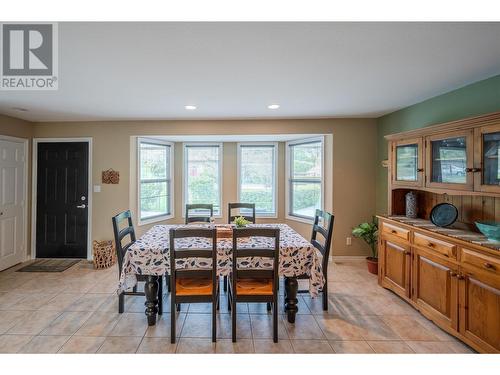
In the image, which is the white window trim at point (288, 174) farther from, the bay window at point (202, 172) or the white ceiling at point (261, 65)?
the bay window at point (202, 172)

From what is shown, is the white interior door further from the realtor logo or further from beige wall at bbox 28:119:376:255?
the realtor logo

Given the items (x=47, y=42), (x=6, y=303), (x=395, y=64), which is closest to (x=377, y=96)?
(x=395, y=64)

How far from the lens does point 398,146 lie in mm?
3289

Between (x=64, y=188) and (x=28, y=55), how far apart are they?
3.06 m

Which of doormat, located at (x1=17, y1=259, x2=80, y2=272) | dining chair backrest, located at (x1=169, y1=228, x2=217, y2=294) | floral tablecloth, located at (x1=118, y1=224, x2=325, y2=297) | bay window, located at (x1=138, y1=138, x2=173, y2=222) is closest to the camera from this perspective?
dining chair backrest, located at (x1=169, y1=228, x2=217, y2=294)

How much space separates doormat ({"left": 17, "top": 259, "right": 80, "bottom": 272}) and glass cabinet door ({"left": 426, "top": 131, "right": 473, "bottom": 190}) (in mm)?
5061

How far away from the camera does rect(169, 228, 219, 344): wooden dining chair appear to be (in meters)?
2.21

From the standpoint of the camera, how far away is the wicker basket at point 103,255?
414 cm

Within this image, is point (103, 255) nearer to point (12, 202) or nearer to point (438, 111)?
point (12, 202)

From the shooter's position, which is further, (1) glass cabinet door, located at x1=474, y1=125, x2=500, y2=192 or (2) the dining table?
(2) the dining table

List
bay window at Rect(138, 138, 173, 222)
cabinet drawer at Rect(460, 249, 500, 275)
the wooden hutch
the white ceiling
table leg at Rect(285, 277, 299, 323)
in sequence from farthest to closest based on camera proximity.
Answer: bay window at Rect(138, 138, 173, 222), table leg at Rect(285, 277, 299, 323), the wooden hutch, cabinet drawer at Rect(460, 249, 500, 275), the white ceiling

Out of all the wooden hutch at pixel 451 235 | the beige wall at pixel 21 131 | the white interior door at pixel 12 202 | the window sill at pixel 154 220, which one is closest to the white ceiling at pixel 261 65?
the beige wall at pixel 21 131

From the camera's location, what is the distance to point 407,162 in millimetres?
3164

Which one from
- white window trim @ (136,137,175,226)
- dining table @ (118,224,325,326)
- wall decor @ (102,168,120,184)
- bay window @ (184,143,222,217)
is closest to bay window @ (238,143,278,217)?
bay window @ (184,143,222,217)
